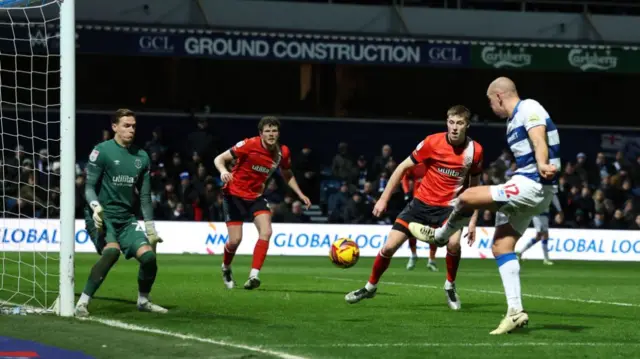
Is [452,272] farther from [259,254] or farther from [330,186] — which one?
[330,186]

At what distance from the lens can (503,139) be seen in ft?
115

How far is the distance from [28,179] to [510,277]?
767 inches

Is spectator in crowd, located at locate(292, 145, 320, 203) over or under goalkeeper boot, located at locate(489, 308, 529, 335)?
over

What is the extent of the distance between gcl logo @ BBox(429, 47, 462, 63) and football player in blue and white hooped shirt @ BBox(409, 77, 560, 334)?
2263 cm

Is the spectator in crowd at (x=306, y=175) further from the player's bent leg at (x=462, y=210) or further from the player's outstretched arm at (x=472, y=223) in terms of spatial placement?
the player's bent leg at (x=462, y=210)

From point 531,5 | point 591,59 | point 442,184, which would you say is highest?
point 531,5

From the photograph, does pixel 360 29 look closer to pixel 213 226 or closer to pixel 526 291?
pixel 213 226

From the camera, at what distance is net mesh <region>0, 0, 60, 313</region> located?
16203 mm

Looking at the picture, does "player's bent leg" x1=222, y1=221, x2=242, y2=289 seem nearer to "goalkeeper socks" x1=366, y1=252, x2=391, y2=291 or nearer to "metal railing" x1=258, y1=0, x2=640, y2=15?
"goalkeeper socks" x1=366, y1=252, x2=391, y2=291

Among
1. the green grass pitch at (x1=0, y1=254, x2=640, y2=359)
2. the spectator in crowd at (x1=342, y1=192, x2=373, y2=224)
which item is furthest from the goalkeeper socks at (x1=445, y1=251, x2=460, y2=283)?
the spectator in crowd at (x1=342, y1=192, x2=373, y2=224)

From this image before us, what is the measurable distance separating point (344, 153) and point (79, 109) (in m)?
7.25

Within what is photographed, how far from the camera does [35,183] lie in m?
23.2

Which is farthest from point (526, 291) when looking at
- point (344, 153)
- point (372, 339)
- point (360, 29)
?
point (360, 29)

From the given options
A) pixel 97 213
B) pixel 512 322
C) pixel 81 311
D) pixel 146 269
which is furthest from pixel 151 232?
pixel 512 322
